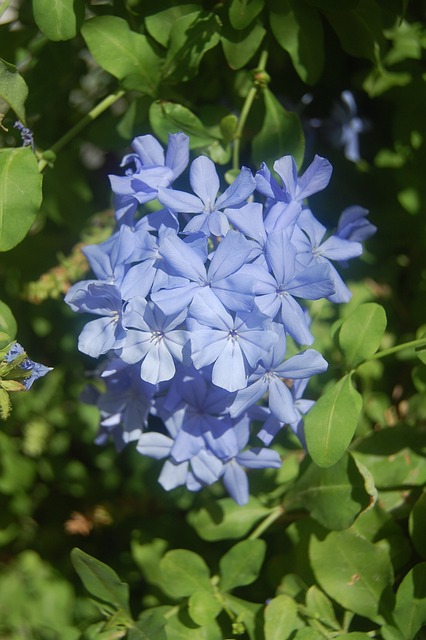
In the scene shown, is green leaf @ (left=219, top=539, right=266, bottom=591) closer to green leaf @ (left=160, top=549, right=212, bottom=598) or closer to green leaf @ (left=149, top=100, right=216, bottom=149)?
green leaf @ (left=160, top=549, right=212, bottom=598)

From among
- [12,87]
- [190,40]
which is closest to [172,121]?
[190,40]

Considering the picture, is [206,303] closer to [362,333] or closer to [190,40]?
[362,333]

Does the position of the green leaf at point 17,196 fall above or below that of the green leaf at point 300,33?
below

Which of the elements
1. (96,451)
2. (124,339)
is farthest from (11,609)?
(124,339)

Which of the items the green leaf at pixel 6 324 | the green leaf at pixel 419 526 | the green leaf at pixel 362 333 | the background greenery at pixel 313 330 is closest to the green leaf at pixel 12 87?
the background greenery at pixel 313 330

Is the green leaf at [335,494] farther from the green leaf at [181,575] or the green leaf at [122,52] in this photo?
the green leaf at [122,52]
